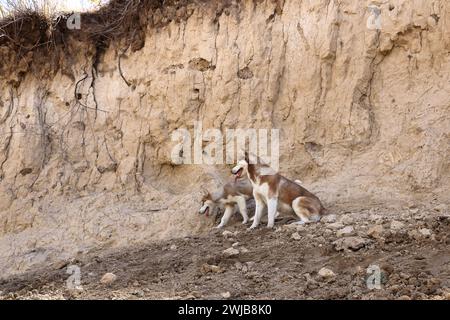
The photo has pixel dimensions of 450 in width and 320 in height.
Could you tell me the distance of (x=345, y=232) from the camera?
8695mm

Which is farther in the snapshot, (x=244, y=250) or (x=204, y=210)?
(x=204, y=210)

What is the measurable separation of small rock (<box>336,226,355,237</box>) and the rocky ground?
1 centimetres

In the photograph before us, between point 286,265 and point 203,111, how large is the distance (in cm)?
459

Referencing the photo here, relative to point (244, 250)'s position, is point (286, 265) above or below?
below

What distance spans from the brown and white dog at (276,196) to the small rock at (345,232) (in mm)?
778

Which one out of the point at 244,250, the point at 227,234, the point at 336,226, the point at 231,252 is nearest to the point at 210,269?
the point at 231,252

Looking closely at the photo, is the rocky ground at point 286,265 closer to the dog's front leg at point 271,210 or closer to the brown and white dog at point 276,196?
the dog's front leg at point 271,210

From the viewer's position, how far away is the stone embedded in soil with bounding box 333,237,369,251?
826cm

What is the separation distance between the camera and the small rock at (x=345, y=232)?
8.66m

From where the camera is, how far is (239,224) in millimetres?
10672

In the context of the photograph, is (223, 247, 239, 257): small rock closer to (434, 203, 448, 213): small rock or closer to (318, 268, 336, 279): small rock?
(318, 268, 336, 279): small rock

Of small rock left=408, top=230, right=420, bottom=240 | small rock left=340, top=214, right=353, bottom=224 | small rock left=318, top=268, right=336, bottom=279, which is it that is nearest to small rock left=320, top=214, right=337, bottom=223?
small rock left=340, top=214, right=353, bottom=224

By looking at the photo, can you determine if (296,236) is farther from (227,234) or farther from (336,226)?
(227,234)
